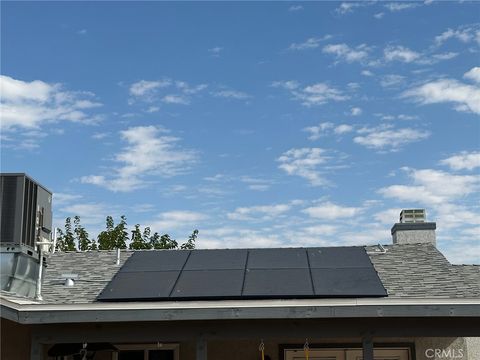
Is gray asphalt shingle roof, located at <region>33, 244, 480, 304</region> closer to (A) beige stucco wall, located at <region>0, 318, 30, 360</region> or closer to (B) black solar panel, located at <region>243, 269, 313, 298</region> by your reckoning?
(A) beige stucco wall, located at <region>0, 318, 30, 360</region>

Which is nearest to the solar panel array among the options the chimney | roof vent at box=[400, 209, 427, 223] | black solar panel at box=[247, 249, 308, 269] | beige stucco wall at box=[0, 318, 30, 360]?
black solar panel at box=[247, 249, 308, 269]

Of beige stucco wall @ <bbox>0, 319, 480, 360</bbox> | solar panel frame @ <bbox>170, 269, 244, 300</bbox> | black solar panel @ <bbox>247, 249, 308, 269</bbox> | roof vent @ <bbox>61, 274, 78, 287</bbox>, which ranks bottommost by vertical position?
beige stucco wall @ <bbox>0, 319, 480, 360</bbox>

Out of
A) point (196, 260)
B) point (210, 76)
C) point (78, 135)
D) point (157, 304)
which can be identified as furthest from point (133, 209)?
point (157, 304)

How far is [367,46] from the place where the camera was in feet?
53.6

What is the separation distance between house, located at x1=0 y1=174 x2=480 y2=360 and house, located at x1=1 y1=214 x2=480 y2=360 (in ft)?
0.05

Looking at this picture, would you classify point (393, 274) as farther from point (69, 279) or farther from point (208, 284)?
point (69, 279)

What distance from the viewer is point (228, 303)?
29.4ft

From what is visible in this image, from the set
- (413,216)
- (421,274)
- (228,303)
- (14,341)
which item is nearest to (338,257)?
(421,274)

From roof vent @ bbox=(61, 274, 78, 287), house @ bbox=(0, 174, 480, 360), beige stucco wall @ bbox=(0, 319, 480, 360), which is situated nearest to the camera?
Answer: house @ bbox=(0, 174, 480, 360)

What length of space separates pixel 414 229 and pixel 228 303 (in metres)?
8.24

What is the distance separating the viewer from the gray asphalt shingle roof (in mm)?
10430

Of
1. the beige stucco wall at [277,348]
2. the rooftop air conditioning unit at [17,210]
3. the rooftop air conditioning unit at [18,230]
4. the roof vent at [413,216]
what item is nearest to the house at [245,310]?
the beige stucco wall at [277,348]

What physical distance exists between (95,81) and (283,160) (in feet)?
21.0

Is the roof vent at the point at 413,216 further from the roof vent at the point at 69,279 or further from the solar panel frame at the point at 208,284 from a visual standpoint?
the roof vent at the point at 69,279
